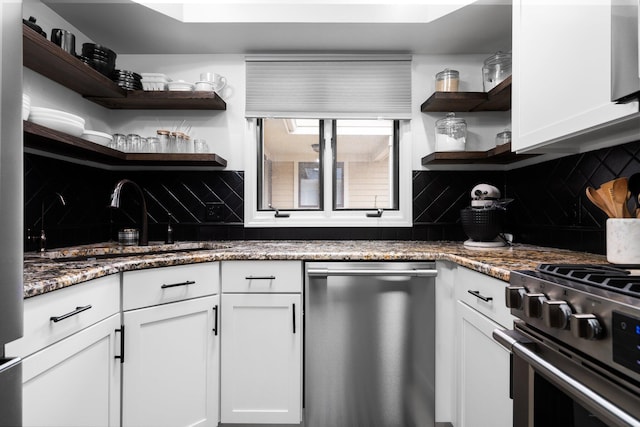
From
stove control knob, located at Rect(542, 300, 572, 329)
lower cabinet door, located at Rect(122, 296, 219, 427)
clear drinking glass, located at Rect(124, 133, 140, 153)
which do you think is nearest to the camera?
stove control knob, located at Rect(542, 300, 572, 329)

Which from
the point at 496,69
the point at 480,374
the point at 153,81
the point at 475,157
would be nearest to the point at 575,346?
the point at 480,374

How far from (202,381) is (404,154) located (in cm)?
186

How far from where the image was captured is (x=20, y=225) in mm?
643

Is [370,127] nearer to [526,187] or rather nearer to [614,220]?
[526,187]

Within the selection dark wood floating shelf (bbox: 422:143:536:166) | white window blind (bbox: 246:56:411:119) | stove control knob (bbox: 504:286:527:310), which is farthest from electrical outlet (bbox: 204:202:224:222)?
stove control knob (bbox: 504:286:527:310)

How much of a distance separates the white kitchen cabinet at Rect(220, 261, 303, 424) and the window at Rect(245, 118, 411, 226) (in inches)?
36.8

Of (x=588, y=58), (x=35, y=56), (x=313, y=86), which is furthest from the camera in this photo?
(x=313, y=86)

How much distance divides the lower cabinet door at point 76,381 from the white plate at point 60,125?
910 mm

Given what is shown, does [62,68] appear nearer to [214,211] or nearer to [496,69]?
[214,211]

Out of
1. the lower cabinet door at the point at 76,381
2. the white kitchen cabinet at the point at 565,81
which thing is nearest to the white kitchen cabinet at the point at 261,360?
the lower cabinet door at the point at 76,381

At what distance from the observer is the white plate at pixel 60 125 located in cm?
160

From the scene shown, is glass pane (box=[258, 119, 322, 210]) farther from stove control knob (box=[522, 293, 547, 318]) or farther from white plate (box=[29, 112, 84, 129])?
stove control knob (box=[522, 293, 547, 318])

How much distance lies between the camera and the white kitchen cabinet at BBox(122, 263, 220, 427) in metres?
1.53

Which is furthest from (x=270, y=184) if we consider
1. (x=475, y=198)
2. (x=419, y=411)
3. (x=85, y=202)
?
(x=419, y=411)
